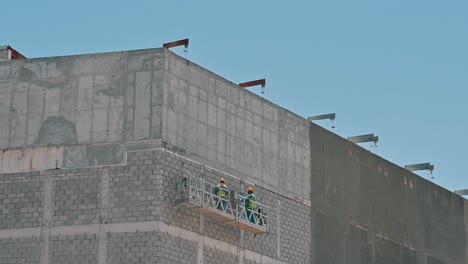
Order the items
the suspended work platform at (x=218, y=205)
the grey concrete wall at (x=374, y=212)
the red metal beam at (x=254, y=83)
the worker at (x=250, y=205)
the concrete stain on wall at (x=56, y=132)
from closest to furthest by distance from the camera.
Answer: the suspended work platform at (x=218, y=205)
the concrete stain on wall at (x=56, y=132)
the worker at (x=250, y=205)
the red metal beam at (x=254, y=83)
the grey concrete wall at (x=374, y=212)

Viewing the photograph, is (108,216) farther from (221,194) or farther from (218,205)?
(221,194)

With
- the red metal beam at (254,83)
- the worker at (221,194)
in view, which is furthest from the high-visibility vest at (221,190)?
the red metal beam at (254,83)

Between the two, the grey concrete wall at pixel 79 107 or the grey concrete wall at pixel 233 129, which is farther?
the grey concrete wall at pixel 233 129

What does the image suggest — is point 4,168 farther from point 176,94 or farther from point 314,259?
point 314,259

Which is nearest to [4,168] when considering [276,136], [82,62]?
[82,62]

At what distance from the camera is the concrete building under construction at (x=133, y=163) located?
4534cm

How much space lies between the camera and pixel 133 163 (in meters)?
45.8

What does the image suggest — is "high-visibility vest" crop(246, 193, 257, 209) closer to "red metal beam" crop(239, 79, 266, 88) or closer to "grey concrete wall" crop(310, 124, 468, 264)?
"red metal beam" crop(239, 79, 266, 88)

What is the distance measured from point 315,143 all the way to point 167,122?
40.6 feet

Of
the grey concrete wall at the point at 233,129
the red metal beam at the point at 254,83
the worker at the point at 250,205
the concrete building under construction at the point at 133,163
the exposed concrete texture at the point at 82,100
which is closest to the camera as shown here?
the concrete building under construction at the point at 133,163

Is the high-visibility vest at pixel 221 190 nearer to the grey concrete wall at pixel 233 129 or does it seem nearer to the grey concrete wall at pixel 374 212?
the grey concrete wall at pixel 233 129

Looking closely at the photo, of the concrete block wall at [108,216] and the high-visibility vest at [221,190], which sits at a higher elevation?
the high-visibility vest at [221,190]

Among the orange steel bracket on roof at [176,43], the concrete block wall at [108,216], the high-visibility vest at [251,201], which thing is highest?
the orange steel bracket on roof at [176,43]

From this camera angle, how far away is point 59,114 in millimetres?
47219
